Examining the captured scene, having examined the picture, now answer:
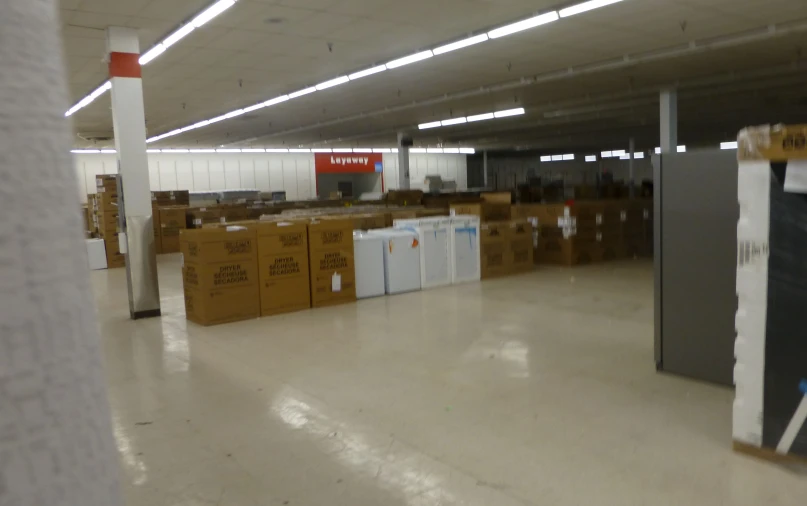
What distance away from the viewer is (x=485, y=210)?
10211 millimetres

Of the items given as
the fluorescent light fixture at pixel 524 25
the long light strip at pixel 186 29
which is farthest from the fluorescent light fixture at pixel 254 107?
the fluorescent light fixture at pixel 524 25

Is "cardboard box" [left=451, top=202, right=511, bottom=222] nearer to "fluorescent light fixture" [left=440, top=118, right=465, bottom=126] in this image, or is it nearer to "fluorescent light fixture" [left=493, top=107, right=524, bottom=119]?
"fluorescent light fixture" [left=493, top=107, right=524, bottom=119]

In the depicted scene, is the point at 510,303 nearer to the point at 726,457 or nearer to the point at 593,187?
the point at 726,457

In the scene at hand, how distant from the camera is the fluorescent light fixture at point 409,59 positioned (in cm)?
826

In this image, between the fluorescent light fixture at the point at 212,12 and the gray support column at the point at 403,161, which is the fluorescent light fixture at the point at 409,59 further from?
the gray support column at the point at 403,161

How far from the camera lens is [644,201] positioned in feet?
35.7

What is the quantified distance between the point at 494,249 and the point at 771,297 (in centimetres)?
595

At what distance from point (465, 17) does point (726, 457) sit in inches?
211

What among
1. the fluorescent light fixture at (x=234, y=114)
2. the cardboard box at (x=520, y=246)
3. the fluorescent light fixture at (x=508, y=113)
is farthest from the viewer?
the fluorescent light fixture at (x=508, y=113)

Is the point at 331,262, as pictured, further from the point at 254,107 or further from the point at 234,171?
the point at 234,171

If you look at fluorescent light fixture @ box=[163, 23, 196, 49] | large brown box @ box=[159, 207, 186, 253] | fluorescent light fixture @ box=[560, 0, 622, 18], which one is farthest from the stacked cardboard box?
fluorescent light fixture @ box=[560, 0, 622, 18]

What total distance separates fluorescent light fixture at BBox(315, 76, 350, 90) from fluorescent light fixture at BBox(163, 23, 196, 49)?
3.00 metres

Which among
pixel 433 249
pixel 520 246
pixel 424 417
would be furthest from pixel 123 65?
pixel 520 246

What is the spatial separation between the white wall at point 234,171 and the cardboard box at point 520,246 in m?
16.7
